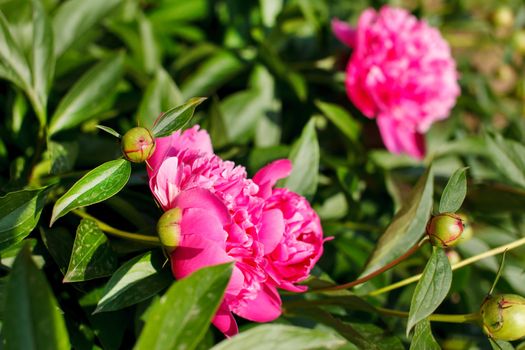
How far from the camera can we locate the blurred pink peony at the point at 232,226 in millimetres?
594

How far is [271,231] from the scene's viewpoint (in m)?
0.63

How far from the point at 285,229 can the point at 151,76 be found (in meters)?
0.57

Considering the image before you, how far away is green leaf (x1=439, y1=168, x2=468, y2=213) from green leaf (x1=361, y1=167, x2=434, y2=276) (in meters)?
0.10

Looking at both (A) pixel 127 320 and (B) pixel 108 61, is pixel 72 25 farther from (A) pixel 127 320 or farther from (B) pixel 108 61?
(A) pixel 127 320

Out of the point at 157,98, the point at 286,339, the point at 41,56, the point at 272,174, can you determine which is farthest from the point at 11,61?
the point at 286,339

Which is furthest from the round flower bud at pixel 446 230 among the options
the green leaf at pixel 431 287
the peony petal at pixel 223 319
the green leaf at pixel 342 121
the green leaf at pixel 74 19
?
the green leaf at pixel 74 19

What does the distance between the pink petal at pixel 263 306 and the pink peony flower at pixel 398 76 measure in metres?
0.53

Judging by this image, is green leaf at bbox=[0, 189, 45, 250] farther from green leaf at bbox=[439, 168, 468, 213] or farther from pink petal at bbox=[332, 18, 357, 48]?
pink petal at bbox=[332, 18, 357, 48]

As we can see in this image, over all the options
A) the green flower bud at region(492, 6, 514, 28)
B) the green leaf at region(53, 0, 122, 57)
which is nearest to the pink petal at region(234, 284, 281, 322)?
the green leaf at region(53, 0, 122, 57)

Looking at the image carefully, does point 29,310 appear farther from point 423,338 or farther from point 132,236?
point 423,338

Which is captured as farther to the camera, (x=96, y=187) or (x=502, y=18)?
(x=502, y=18)

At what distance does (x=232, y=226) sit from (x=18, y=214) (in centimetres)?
22

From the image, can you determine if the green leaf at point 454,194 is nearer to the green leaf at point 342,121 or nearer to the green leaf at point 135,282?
the green leaf at point 135,282

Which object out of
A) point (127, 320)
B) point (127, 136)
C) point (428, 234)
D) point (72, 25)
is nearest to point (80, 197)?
point (127, 136)
